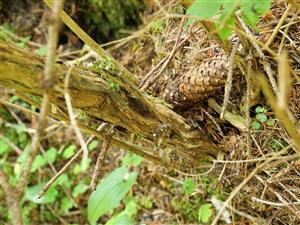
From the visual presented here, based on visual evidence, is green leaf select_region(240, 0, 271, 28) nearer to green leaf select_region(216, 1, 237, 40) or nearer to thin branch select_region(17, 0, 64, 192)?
green leaf select_region(216, 1, 237, 40)

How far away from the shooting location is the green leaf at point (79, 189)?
5.77ft

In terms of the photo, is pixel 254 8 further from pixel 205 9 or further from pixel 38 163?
pixel 38 163

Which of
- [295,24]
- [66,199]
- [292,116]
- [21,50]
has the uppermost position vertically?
[21,50]

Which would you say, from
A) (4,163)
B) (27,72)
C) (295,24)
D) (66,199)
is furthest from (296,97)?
(4,163)

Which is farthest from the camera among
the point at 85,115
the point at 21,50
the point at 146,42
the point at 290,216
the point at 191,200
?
the point at 146,42

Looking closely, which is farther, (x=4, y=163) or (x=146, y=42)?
(x=4, y=163)

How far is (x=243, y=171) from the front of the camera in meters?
1.22

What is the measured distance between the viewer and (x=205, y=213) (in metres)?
1.42

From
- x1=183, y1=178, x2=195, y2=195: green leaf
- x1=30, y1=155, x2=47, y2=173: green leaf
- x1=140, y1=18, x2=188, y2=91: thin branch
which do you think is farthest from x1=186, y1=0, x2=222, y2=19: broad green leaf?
x1=30, y1=155, x2=47, y2=173: green leaf

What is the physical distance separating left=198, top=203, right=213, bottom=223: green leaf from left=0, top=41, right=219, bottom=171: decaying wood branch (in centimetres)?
18

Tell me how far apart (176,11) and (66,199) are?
91 cm

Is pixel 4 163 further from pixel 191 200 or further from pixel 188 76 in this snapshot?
pixel 188 76

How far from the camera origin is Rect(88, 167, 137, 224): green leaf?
4.68ft

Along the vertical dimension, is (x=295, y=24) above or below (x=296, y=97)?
above
